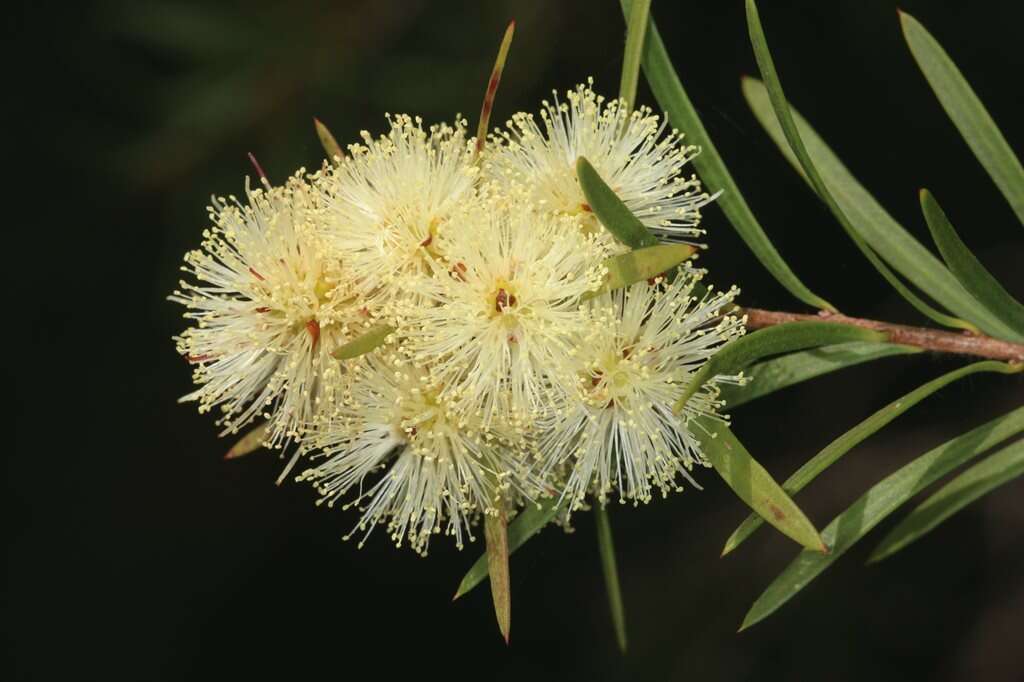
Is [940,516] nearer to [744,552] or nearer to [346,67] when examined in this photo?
[744,552]

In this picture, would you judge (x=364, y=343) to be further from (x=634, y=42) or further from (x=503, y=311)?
(x=634, y=42)

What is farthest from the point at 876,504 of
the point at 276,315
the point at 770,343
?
the point at 276,315

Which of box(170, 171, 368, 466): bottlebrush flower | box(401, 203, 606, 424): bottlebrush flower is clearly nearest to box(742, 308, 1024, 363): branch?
box(401, 203, 606, 424): bottlebrush flower

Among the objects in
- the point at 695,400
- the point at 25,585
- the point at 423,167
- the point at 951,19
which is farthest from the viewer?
the point at 25,585

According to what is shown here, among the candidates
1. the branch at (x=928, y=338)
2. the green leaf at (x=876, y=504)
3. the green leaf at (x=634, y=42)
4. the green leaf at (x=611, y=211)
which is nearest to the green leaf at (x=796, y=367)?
the branch at (x=928, y=338)

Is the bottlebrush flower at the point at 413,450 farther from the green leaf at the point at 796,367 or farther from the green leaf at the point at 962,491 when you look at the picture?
the green leaf at the point at 962,491

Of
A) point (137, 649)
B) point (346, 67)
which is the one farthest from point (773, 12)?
point (137, 649)
